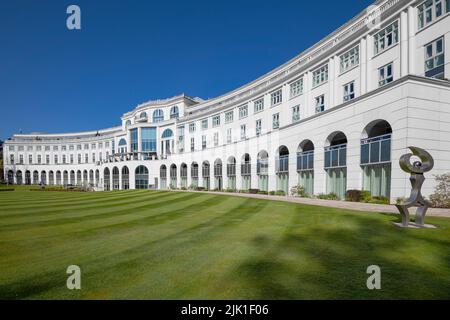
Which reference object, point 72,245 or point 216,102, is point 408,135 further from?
point 216,102

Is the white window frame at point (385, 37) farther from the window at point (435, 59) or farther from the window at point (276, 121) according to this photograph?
the window at point (276, 121)

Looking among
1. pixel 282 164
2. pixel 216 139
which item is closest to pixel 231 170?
pixel 216 139

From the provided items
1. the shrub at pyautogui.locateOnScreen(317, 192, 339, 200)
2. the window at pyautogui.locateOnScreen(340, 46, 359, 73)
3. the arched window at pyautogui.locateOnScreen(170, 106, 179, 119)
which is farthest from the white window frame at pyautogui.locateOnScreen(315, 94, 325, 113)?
the arched window at pyautogui.locateOnScreen(170, 106, 179, 119)

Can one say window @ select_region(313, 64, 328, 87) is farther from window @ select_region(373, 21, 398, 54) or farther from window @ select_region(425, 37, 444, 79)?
window @ select_region(425, 37, 444, 79)

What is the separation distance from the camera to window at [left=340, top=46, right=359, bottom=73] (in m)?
27.8

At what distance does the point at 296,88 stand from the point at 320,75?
4.44 meters

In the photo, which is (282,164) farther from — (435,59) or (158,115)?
(158,115)

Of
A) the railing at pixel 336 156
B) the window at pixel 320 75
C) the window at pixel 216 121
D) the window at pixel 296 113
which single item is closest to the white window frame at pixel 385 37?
the window at pixel 320 75

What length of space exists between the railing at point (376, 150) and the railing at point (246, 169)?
2134 centimetres

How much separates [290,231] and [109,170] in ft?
242

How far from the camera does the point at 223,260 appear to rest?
6168 mm
